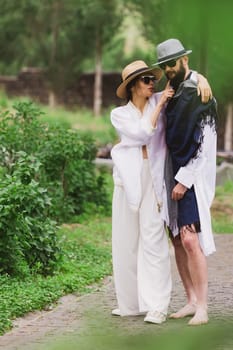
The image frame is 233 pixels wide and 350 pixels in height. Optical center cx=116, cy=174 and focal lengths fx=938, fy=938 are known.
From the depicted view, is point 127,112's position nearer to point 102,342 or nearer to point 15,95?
point 102,342

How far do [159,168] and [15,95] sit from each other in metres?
29.9

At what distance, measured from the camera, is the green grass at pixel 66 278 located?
19.7ft

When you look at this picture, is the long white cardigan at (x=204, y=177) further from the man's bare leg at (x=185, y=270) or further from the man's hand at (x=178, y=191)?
the man's bare leg at (x=185, y=270)

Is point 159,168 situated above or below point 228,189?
above

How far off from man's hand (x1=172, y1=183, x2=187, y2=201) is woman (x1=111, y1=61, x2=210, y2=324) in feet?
0.35

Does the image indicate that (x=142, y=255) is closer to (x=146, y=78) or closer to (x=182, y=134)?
(x=182, y=134)

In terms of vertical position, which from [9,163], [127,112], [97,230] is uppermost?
[127,112]

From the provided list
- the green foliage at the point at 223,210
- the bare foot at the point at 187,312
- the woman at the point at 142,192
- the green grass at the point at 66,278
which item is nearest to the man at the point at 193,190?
the bare foot at the point at 187,312

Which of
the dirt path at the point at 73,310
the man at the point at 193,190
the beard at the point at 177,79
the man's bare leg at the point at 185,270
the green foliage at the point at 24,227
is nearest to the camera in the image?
the beard at the point at 177,79

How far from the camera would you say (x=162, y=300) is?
5.43 m

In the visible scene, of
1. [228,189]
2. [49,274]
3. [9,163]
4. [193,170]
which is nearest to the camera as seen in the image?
[193,170]

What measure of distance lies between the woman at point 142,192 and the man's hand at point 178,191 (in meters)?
0.11

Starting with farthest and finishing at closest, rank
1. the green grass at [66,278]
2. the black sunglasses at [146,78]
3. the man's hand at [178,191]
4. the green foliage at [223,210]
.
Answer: the green foliage at [223,210]
the green grass at [66,278]
the black sunglasses at [146,78]
the man's hand at [178,191]

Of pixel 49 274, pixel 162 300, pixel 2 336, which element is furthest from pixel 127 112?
pixel 49 274
